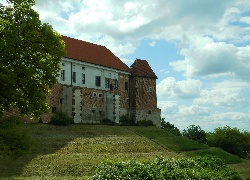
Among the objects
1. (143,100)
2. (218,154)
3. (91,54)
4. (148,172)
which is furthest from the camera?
(143,100)

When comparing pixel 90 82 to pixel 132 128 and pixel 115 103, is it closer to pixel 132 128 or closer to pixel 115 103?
pixel 115 103

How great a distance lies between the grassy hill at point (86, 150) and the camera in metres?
27.0

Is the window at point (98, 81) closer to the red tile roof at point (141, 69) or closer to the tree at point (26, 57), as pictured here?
the red tile roof at point (141, 69)

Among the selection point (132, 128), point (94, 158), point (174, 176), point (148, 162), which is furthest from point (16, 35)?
point (132, 128)

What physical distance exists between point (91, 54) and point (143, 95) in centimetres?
1148

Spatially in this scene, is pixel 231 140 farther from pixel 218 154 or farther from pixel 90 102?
pixel 90 102

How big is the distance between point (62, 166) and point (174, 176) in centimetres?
1278

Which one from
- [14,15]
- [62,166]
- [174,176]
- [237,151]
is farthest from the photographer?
[237,151]

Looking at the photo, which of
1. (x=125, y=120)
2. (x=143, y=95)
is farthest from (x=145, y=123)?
(x=143, y=95)

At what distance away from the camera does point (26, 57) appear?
2150 cm

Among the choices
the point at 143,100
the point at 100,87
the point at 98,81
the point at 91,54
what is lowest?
the point at 143,100

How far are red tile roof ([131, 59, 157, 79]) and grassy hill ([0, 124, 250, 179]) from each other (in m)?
14.3

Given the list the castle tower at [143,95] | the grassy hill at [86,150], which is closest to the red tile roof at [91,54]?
the castle tower at [143,95]

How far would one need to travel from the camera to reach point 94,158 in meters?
31.8
